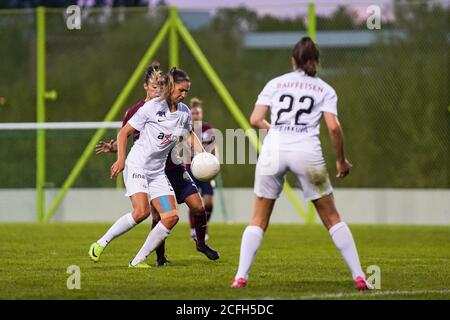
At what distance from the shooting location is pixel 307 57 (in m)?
9.30

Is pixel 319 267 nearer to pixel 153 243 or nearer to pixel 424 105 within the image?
pixel 153 243

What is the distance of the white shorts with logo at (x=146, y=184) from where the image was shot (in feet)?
38.2

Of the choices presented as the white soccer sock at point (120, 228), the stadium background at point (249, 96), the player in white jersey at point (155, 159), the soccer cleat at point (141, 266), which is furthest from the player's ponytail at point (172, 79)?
the stadium background at point (249, 96)

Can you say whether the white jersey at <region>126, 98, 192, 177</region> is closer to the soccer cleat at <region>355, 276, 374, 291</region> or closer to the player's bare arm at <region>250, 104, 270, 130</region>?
the player's bare arm at <region>250, 104, 270, 130</region>

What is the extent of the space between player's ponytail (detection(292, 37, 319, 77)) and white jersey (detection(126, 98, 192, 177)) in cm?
254

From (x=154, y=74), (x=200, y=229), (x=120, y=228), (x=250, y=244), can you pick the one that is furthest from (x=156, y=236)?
(x=250, y=244)

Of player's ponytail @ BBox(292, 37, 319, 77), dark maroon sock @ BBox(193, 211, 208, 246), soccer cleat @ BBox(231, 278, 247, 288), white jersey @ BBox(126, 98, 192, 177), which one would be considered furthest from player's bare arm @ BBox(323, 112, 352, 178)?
dark maroon sock @ BBox(193, 211, 208, 246)

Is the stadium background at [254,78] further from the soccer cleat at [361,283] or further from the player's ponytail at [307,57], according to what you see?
the player's ponytail at [307,57]

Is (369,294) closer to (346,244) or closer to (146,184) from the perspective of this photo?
(346,244)

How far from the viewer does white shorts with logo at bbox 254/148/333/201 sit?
363 inches

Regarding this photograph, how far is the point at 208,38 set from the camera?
2434 cm

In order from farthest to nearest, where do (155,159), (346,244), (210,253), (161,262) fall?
1. (210,253)
2. (161,262)
3. (155,159)
4. (346,244)

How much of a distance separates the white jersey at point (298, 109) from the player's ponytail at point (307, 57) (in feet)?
Result: 0.33

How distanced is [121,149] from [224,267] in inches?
67.4
